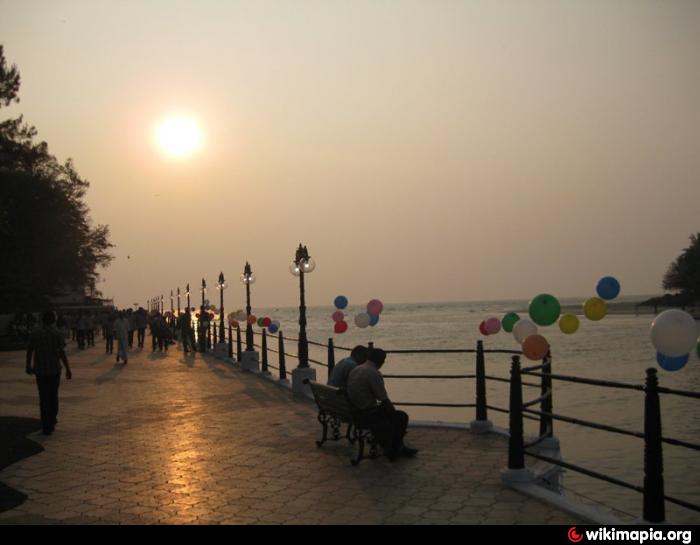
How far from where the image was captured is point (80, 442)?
9.39 meters

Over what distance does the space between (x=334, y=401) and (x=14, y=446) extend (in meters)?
4.44

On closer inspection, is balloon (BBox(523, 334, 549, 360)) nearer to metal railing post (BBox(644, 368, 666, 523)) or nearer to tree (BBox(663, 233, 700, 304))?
metal railing post (BBox(644, 368, 666, 523))

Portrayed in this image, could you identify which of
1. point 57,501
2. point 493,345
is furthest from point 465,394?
point 493,345

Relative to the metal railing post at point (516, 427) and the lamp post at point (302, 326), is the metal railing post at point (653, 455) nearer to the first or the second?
the metal railing post at point (516, 427)

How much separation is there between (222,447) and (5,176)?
27.0 meters

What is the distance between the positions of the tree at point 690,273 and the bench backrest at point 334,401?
8705cm

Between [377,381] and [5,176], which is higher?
[5,176]

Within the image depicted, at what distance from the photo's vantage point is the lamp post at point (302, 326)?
14414 millimetres

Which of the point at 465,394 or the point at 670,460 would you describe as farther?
the point at 465,394

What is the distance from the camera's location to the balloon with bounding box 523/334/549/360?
27.1 ft
